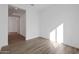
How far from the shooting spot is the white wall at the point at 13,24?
6.19 ft

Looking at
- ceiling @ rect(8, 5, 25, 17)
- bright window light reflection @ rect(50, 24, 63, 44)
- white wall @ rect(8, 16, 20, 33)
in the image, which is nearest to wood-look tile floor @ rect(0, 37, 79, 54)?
bright window light reflection @ rect(50, 24, 63, 44)

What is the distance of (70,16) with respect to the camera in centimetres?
183

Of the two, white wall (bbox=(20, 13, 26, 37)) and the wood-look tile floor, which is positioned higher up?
white wall (bbox=(20, 13, 26, 37))

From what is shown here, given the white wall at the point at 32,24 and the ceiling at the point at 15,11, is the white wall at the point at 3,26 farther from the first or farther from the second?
the white wall at the point at 32,24

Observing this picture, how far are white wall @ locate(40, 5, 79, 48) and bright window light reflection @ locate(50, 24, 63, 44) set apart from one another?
0.06m

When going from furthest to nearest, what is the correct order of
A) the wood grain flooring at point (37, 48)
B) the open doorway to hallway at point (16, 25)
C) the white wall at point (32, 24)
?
the white wall at point (32, 24)
the open doorway to hallway at point (16, 25)
the wood grain flooring at point (37, 48)

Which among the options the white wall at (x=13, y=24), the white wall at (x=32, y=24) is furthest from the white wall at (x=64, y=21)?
the white wall at (x=13, y=24)

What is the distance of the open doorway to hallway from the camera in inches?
74.0

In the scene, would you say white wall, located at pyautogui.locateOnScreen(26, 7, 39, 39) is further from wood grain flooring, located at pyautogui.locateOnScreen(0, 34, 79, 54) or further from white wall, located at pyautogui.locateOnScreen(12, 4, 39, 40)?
wood grain flooring, located at pyautogui.locateOnScreen(0, 34, 79, 54)

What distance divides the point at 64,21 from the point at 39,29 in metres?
0.55

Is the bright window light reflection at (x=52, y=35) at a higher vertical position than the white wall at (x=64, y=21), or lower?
lower
